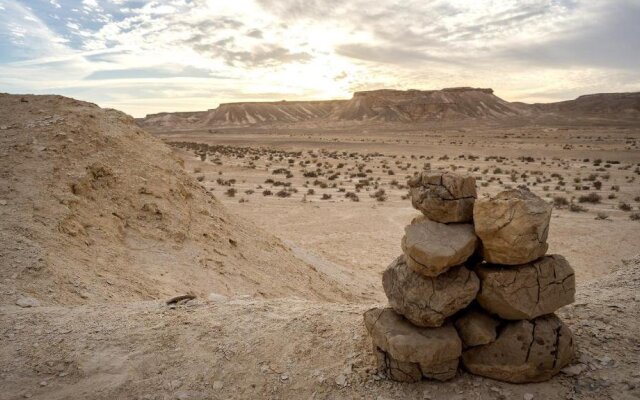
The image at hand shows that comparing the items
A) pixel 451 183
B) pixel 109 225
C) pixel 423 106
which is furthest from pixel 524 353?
pixel 423 106

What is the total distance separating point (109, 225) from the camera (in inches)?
345

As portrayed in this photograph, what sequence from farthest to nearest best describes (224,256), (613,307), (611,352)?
1. (224,256)
2. (613,307)
3. (611,352)

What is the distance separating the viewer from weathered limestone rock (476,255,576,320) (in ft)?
13.8

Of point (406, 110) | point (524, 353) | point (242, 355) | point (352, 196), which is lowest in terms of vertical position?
point (352, 196)

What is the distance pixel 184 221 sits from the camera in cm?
991

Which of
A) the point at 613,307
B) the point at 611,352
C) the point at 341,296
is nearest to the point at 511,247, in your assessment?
the point at 611,352

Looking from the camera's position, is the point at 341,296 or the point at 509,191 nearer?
the point at 509,191

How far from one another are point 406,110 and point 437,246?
140 metres

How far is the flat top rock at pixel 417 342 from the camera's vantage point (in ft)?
13.5

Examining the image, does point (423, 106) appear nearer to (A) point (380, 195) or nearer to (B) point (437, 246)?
(A) point (380, 195)

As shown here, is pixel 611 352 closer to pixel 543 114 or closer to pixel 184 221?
pixel 184 221

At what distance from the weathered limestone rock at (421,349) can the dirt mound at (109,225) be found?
4.47 m

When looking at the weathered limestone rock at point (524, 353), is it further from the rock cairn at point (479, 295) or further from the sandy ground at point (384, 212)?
the sandy ground at point (384, 212)

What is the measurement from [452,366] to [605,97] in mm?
161856
